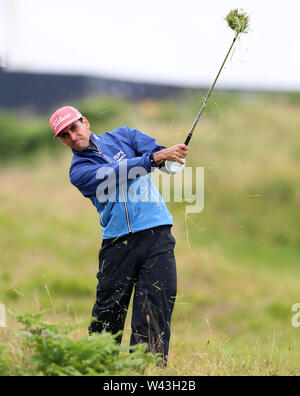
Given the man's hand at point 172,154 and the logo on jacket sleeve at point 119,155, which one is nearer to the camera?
the man's hand at point 172,154

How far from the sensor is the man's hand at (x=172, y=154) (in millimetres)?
4566

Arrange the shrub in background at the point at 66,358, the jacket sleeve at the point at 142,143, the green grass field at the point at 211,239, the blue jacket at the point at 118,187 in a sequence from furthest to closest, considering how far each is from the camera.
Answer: the green grass field at the point at 211,239 → the jacket sleeve at the point at 142,143 → the blue jacket at the point at 118,187 → the shrub in background at the point at 66,358

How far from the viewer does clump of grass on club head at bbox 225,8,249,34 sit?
4.80m

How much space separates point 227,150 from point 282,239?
4.19 meters

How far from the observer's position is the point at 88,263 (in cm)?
1252

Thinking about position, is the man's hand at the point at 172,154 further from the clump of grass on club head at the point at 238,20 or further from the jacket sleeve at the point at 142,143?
the clump of grass on club head at the point at 238,20

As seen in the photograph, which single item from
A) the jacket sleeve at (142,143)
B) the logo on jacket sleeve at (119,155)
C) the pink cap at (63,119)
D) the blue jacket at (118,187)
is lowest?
the blue jacket at (118,187)

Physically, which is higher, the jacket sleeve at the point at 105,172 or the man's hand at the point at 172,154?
the man's hand at the point at 172,154

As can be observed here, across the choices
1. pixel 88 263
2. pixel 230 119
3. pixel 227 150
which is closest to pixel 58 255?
pixel 88 263

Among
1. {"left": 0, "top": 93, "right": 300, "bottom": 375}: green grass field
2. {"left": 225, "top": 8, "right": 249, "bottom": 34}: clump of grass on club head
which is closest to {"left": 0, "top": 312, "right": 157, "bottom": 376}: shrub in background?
{"left": 0, "top": 93, "right": 300, "bottom": 375}: green grass field

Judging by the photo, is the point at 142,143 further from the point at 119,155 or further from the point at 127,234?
the point at 127,234

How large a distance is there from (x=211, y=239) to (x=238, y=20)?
11.0 metres

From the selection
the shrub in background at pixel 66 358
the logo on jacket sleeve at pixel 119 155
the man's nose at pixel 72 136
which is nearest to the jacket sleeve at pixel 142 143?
the logo on jacket sleeve at pixel 119 155

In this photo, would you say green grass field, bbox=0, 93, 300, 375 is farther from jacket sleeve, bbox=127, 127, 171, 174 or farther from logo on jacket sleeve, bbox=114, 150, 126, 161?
logo on jacket sleeve, bbox=114, 150, 126, 161
